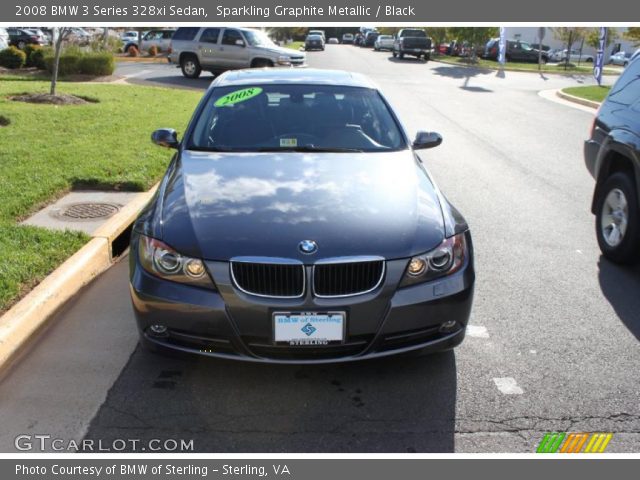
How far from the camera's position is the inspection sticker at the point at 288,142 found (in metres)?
5.02

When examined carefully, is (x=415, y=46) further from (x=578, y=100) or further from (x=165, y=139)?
(x=165, y=139)

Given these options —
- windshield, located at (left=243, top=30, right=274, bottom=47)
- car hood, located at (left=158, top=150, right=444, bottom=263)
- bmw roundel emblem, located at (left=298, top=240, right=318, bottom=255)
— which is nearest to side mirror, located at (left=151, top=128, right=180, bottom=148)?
car hood, located at (left=158, top=150, right=444, bottom=263)

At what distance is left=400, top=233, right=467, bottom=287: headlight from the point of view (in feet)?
11.7

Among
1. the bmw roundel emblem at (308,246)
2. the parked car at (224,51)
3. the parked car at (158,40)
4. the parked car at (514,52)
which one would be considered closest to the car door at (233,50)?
the parked car at (224,51)

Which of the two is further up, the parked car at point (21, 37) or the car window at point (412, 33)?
the car window at point (412, 33)

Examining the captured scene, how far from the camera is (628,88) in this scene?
619 centimetres

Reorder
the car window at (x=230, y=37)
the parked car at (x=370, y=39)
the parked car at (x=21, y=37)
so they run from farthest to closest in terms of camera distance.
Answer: the parked car at (x=370, y=39) → the parked car at (x=21, y=37) → the car window at (x=230, y=37)

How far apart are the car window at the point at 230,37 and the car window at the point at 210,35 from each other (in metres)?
0.29

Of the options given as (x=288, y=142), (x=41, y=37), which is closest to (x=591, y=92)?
(x=288, y=142)

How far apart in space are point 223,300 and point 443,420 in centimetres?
125

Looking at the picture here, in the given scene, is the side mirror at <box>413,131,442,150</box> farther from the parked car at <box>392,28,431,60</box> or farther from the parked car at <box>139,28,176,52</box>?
the parked car at <box>392,28,431,60</box>

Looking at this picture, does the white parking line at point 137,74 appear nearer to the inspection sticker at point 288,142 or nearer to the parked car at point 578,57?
the inspection sticker at point 288,142

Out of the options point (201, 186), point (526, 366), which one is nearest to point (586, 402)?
point (526, 366)

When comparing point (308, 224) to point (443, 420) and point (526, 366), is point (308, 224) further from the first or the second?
point (526, 366)
